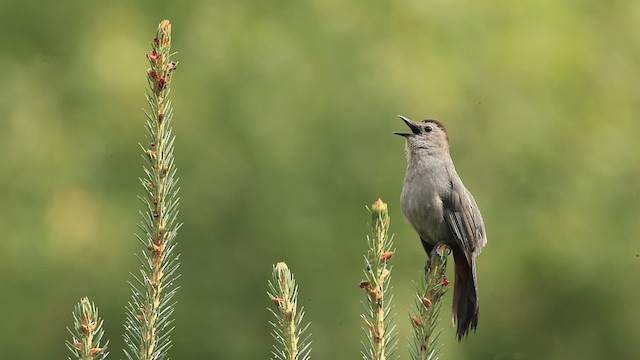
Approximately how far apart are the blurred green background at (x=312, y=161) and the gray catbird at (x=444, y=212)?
201 inches

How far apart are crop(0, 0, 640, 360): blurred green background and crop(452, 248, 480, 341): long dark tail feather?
5523 millimetres

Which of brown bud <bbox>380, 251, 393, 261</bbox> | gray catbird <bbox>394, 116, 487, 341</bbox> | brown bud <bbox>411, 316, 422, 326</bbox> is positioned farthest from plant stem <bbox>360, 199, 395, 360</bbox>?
gray catbird <bbox>394, 116, 487, 341</bbox>

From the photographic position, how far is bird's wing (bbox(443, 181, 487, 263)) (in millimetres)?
5090

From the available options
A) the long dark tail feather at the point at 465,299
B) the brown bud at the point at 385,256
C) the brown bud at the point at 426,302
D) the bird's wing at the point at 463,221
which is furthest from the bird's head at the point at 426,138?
the brown bud at the point at 385,256

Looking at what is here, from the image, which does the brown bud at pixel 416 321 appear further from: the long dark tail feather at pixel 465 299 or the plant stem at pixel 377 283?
the long dark tail feather at pixel 465 299

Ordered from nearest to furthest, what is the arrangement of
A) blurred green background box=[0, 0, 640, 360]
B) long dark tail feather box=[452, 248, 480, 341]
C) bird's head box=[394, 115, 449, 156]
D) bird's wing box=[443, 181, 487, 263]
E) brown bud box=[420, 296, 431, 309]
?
brown bud box=[420, 296, 431, 309] < long dark tail feather box=[452, 248, 480, 341] < bird's wing box=[443, 181, 487, 263] < bird's head box=[394, 115, 449, 156] < blurred green background box=[0, 0, 640, 360]

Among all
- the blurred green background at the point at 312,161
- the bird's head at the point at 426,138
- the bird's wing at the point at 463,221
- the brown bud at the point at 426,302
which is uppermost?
the blurred green background at the point at 312,161

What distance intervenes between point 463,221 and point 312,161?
20.7 ft

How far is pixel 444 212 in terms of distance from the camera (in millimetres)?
5172

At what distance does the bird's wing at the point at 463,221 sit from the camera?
509cm

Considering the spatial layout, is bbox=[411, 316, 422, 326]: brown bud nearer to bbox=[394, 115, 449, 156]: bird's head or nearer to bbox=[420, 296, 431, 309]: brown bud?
bbox=[420, 296, 431, 309]: brown bud

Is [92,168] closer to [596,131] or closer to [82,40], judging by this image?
[82,40]

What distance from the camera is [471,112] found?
12070 mm

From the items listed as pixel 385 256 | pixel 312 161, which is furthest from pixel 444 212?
pixel 312 161
